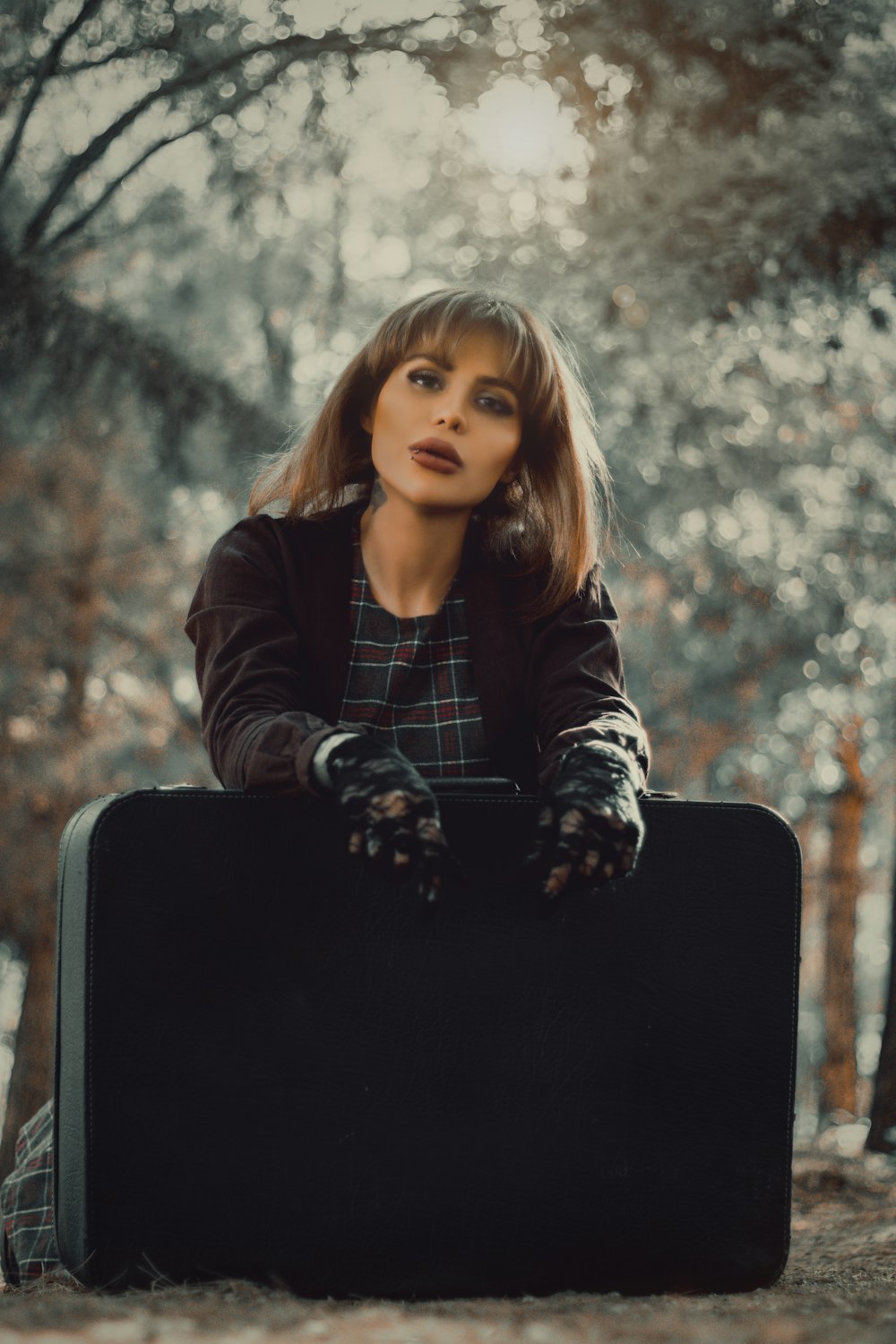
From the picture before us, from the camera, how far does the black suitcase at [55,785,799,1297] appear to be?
1534 mm

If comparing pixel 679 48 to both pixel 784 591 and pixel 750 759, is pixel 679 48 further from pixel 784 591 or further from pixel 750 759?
pixel 750 759

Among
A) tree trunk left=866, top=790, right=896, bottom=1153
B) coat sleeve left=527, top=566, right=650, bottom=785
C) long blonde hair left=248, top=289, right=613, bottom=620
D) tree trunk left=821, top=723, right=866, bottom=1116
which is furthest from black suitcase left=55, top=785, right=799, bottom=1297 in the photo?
tree trunk left=821, top=723, right=866, bottom=1116

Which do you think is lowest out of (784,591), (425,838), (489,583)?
(425,838)

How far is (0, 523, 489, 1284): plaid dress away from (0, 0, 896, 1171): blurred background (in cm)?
82

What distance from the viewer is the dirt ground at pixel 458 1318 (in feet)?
4.20

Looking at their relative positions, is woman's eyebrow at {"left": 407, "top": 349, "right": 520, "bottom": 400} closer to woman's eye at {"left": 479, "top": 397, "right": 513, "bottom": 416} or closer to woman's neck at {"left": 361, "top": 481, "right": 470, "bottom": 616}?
woman's eye at {"left": 479, "top": 397, "right": 513, "bottom": 416}

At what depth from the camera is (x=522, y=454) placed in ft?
7.55

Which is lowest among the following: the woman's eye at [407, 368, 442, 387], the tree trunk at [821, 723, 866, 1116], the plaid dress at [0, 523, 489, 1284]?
the tree trunk at [821, 723, 866, 1116]

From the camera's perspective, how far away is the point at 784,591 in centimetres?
620

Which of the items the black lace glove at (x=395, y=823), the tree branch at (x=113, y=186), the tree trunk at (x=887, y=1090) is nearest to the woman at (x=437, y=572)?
the black lace glove at (x=395, y=823)

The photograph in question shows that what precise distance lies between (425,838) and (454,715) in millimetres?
668

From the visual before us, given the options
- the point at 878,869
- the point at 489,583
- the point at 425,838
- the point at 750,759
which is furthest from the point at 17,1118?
the point at 878,869

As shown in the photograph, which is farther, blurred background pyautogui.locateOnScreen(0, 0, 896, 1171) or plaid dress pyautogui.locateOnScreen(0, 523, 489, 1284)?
blurred background pyautogui.locateOnScreen(0, 0, 896, 1171)

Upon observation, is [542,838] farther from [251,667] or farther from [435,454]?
[435,454]
